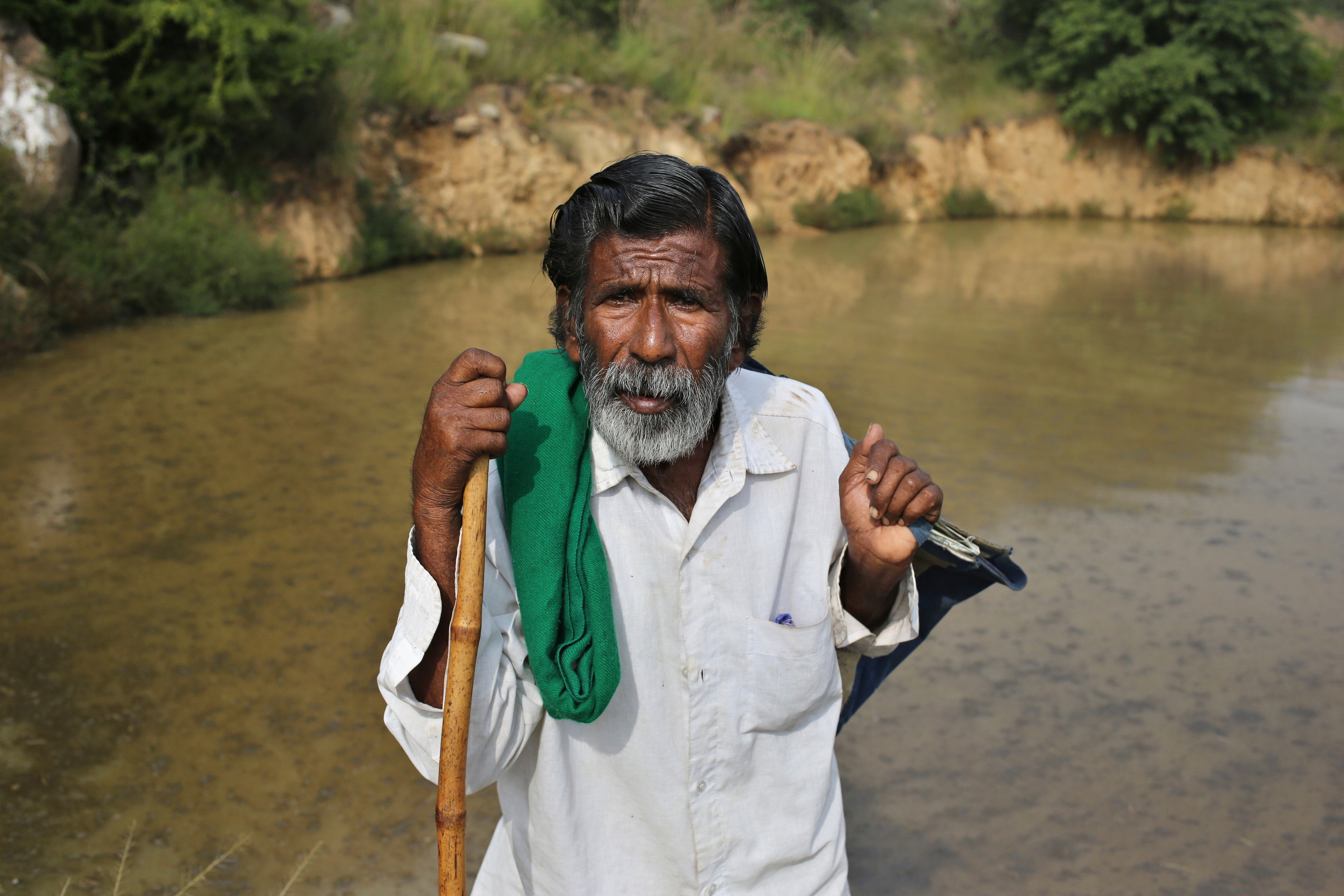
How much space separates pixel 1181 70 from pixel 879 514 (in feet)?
69.8

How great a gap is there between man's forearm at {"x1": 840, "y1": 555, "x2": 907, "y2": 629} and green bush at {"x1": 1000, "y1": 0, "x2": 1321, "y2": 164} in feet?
68.0

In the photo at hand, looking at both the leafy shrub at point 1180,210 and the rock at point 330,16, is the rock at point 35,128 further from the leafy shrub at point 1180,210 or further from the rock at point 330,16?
the leafy shrub at point 1180,210

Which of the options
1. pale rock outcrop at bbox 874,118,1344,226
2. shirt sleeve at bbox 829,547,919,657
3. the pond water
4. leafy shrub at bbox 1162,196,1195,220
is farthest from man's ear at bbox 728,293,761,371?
leafy shrub at bbox 1162,196,1195,220

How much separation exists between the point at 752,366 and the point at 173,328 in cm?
699

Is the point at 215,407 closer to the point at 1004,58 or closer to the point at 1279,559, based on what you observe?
the point at 1279,559

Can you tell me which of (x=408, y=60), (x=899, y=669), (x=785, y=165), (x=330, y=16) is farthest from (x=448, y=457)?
(x=785, y=165)

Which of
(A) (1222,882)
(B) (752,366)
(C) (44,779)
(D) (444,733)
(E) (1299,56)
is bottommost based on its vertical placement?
(A) (1222,882)

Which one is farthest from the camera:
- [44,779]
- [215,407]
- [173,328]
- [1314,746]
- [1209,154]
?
[1209,154]

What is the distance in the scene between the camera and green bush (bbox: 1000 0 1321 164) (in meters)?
19.2

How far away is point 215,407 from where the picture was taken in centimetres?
595

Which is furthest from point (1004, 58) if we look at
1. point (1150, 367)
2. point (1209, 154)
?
point (1150, 367)

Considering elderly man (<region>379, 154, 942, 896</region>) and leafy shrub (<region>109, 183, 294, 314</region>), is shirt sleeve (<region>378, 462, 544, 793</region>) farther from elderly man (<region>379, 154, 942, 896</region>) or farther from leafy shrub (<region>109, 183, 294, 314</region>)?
leafy shrub (<region>109, 183, 294, 314</region>)

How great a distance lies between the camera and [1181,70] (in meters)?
19.3

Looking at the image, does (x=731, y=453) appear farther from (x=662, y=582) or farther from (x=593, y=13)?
(x=593, y=13)
